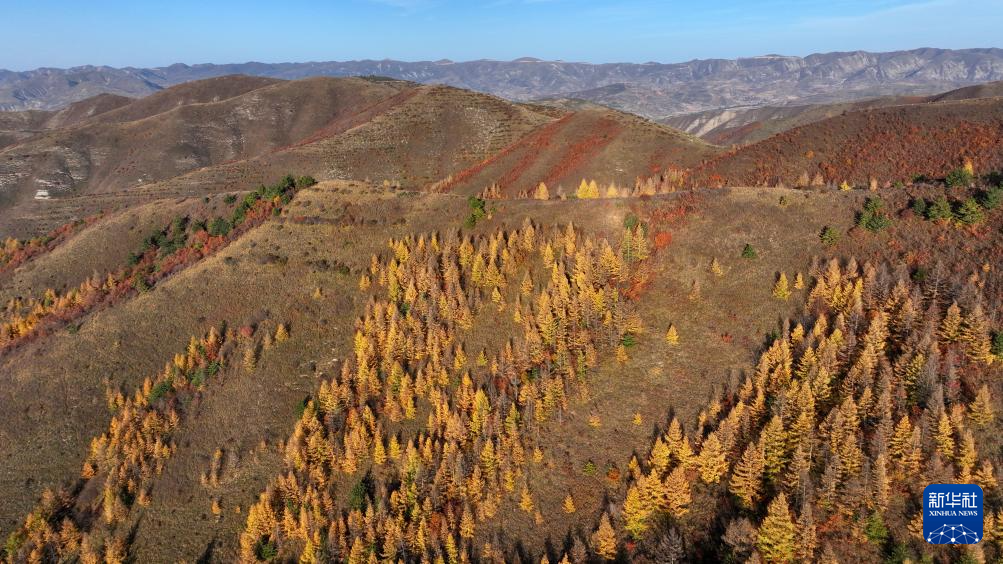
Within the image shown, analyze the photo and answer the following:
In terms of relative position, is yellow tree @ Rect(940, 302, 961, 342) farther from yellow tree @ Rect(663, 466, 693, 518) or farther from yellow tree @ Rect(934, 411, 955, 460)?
yellow tree @ Rect(663, 466, 693, 518)

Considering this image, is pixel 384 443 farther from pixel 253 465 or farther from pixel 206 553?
pixel 206 553

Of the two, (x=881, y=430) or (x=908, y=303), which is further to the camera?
(x=908, y=303)

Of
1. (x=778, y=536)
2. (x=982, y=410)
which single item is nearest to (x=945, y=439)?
(x=982, y=410)

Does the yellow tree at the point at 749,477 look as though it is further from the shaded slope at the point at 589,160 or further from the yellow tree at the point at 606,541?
the shaded slope at the point at 589,160

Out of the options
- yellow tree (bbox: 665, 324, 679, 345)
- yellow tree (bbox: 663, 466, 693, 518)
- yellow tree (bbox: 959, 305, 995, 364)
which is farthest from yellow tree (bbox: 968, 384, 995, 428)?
yellow tree (bbox: 665, 324, 679, 345)

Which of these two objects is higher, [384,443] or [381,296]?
[381,296]

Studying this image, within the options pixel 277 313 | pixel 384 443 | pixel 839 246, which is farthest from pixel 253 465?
pixel 839 246

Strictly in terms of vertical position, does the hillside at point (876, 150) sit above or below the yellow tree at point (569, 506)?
above

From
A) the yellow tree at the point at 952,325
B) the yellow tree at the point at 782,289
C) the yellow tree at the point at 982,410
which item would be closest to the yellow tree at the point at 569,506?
the yellow tree at the point at 982,410
